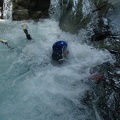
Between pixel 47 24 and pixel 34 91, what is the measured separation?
3.90 metres

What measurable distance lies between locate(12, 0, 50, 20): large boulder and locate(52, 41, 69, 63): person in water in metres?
3.51

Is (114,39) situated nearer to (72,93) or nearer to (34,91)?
(72,93)

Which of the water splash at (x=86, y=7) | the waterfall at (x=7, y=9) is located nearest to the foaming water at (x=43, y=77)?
the water splash at (x=86, y=7)

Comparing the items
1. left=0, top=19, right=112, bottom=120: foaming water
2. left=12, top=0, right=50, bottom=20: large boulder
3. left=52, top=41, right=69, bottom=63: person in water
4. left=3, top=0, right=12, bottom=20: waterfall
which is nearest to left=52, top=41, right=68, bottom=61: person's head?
left=52, top=41, right=69, bottom=63: person in water

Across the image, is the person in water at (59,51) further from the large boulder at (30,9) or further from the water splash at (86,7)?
the large boulder at (30,9)

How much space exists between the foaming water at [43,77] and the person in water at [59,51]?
0.22 meters

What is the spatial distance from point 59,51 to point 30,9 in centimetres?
413

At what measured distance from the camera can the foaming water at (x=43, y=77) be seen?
238 inches

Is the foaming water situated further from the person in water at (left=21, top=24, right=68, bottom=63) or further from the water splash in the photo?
the water splash

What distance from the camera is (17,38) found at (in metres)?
8.88

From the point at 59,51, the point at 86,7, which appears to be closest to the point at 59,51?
the point at 59,51

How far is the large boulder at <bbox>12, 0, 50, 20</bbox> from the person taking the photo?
10.3 metres

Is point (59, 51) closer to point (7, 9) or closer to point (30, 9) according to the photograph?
point (30, 9)

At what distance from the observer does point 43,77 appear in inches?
279
